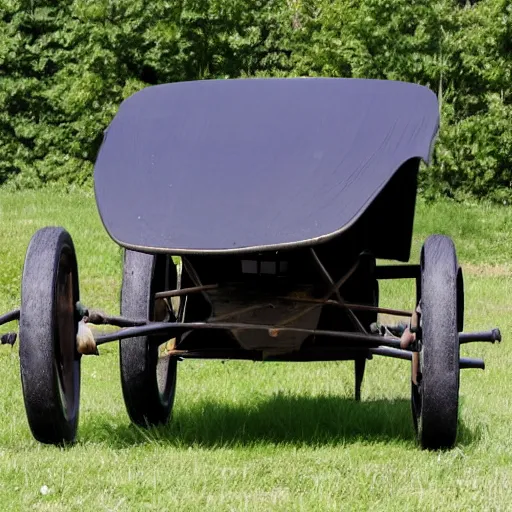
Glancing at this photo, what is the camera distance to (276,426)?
6.62 m

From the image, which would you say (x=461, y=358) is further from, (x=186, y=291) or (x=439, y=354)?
(x=186, y=291)

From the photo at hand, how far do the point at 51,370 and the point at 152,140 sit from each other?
121 cm

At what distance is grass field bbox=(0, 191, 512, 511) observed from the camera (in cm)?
486

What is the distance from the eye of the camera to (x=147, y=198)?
564 centimetres

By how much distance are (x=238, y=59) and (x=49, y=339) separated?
30.2 m

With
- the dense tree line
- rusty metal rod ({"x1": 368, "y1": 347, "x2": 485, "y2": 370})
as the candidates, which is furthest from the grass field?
the dense tree line

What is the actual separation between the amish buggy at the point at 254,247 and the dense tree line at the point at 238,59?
24.2 metres

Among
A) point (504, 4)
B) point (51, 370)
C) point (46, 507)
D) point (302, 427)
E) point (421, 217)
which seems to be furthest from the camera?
point (504, 4)

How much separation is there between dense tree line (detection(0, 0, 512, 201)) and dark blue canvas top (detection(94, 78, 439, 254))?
24.3 m

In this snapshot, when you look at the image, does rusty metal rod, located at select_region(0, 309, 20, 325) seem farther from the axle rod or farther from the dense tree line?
the dense tree line

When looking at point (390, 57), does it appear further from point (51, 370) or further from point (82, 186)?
point (51, 370)

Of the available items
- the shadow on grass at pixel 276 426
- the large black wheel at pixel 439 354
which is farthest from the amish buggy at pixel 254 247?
the shadow on grass at pixel 276 426

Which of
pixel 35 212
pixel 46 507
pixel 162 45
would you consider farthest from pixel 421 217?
pixel 46 507

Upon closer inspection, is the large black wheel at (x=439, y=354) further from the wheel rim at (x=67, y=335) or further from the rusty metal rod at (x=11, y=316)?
the rusty metal rod at (x=11, y=316)
